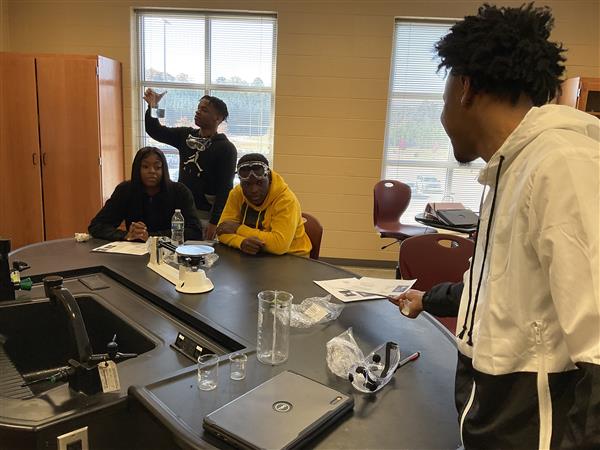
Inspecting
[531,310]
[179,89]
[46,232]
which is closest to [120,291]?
[531,310]

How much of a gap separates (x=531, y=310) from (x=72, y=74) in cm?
→ 430

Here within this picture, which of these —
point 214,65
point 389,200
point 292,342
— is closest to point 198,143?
point 214,65

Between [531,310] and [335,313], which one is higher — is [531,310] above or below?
above

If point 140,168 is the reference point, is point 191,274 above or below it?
below

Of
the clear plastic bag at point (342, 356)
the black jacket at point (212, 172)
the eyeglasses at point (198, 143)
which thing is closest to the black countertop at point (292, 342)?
the clear plastic bag at point (342, 356)

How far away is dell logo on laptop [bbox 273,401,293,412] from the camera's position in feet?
3.01

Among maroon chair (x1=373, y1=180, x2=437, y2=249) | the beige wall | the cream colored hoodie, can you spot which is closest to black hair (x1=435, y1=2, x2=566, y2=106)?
the cream colored hoodie

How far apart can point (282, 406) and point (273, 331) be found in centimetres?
31

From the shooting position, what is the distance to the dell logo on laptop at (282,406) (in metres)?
0.92

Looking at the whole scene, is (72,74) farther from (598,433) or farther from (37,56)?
(598,433)

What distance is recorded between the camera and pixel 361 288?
5.71 ft

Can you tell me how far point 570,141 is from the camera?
2.30ft

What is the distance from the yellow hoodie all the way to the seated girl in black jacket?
31cm

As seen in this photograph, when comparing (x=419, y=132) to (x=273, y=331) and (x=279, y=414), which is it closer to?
(x=273, y=331)
